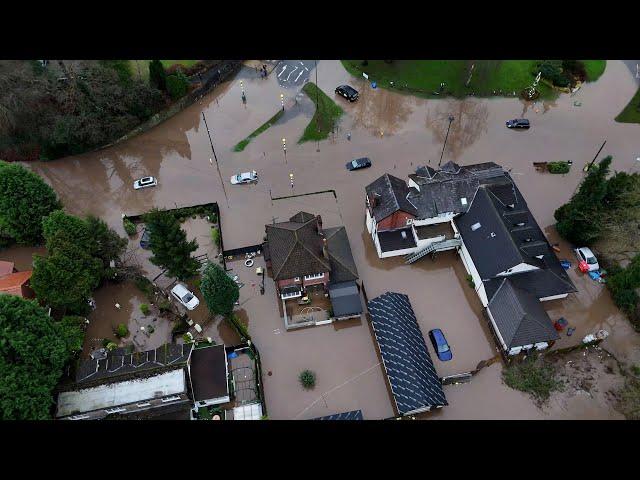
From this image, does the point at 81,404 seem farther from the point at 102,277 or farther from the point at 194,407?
the point at 102,277

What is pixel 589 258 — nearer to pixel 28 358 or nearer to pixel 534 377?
pixel 534 377

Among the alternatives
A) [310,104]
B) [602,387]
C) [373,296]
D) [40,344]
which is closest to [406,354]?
[373,296]

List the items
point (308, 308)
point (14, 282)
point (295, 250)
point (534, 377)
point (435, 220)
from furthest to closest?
point (435, 220)
point (308, 308)
point (295, 250)
point (14, 282)
point (534, 377)

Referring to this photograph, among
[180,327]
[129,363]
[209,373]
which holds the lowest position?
[209,373]

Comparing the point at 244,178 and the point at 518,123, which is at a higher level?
the point at 518,123

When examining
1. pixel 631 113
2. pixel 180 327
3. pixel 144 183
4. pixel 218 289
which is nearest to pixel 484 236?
→ pixel 218 289

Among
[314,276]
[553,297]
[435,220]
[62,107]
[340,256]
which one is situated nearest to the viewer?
[314,276]

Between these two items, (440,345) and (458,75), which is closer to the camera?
(440,345)

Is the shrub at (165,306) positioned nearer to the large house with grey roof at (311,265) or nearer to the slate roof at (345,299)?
the large house with grey roof at (311,265)
